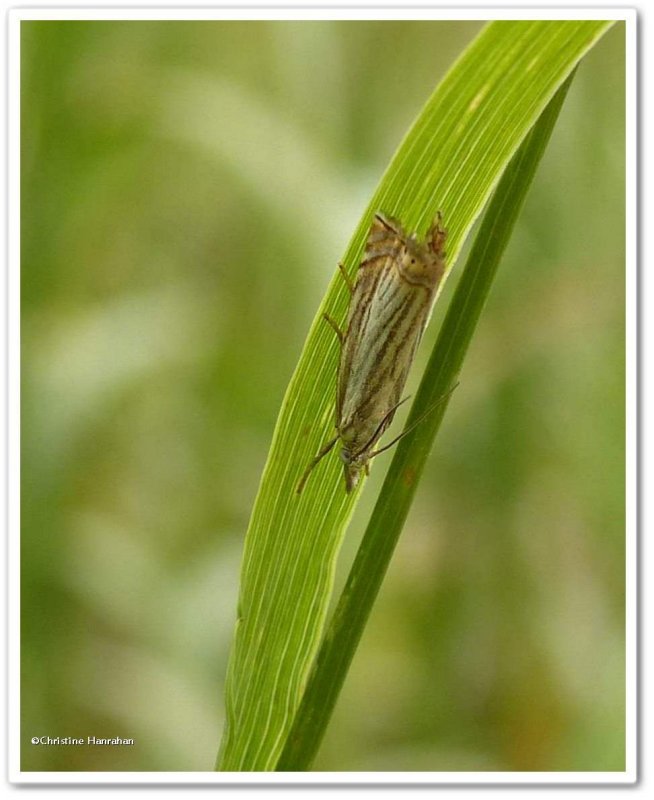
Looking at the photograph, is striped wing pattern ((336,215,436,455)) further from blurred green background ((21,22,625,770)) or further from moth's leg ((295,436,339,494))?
blurred green background ((21,22,625,770))

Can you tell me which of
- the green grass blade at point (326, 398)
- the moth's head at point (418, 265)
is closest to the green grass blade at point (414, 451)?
the green grass blade at point (326, 398)

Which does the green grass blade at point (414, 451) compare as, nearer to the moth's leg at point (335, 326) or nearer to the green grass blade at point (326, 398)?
the green grass blade at point (326, 398)

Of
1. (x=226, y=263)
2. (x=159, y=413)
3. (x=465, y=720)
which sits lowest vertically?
(x=465, y=720)

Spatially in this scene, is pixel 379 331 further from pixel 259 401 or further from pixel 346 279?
pixel 259 401

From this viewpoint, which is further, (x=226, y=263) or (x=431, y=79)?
(x=226, y=263)
